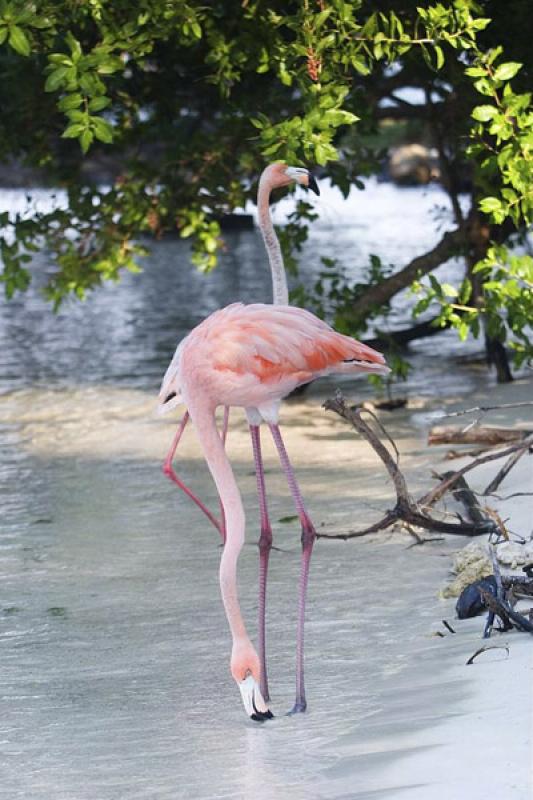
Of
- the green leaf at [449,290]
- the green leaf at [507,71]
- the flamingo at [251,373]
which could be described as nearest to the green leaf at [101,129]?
the flamingo at [251,373]

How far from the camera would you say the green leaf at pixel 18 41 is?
5.81 metres

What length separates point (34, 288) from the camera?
18922 millimetres

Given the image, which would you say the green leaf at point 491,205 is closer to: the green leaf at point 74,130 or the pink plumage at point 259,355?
the green leaf at point 74,130

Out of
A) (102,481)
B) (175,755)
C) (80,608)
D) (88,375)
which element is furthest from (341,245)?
(175,755)

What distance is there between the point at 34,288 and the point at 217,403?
47.6 feet

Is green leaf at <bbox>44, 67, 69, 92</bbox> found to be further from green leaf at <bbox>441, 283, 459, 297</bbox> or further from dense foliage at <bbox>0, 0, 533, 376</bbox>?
green leaf at <bbox>441, 283, 459, 297</bbox>

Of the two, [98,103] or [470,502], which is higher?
[98,103]

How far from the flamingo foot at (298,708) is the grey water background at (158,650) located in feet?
0.20

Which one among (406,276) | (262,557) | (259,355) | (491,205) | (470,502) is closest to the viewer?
(259,355)

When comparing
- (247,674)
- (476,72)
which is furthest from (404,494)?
(476,72)

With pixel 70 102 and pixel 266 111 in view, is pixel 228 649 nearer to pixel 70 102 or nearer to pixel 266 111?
pixel 70 102

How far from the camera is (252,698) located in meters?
4.36

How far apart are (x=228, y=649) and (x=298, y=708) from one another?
0.72m

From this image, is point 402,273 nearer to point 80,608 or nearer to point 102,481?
point 102,481
